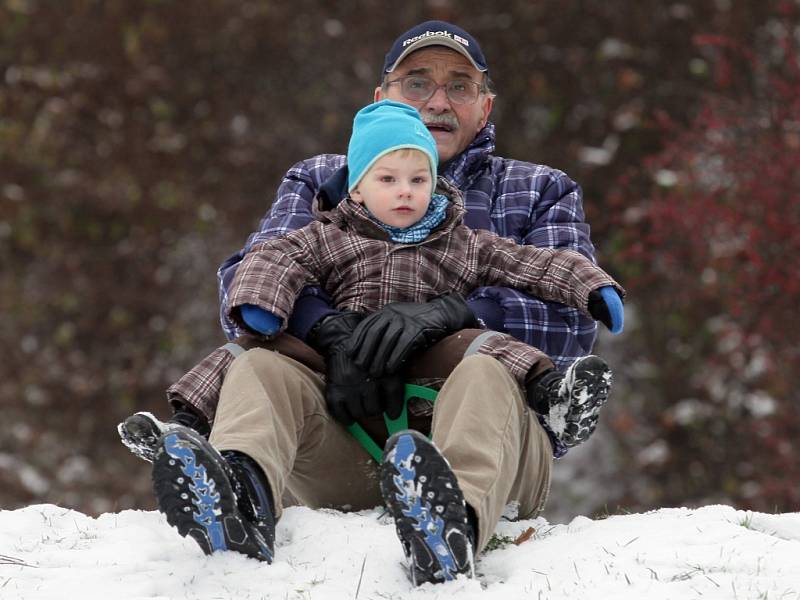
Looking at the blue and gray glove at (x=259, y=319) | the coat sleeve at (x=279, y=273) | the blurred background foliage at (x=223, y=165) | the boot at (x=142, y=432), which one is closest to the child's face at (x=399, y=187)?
the coat sleeve at (x=279, y=273)

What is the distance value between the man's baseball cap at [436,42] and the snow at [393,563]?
1618 mm

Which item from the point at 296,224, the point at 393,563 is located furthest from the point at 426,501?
the point at 296,224

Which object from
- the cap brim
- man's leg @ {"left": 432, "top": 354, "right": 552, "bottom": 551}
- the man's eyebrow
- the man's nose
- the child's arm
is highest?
the cap brim

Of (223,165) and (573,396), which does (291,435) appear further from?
(223,165)

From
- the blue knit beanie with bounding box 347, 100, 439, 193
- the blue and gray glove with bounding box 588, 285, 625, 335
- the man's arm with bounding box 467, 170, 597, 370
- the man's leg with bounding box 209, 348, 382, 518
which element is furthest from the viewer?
the man's arm with bounding box 467, 170, 597, 370

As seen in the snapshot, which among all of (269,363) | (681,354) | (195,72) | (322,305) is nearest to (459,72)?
(322,305)

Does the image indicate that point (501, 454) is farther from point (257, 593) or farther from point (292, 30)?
point (292, 30)

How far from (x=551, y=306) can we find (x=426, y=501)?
1.21 meters

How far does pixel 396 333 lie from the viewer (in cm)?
328

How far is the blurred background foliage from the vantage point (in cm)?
817

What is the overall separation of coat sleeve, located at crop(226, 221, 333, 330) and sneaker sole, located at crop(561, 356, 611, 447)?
82 centimetres

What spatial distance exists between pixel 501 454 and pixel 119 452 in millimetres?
6148

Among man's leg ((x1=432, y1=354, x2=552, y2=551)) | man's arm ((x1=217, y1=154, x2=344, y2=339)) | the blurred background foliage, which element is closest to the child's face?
man's arm ((x1=217, y1=154, x2=344, y2=339))

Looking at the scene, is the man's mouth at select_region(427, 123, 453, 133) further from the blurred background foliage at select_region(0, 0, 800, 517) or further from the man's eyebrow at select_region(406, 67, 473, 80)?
the blurred background foliage at select_region(0, 0, 800, 517)
